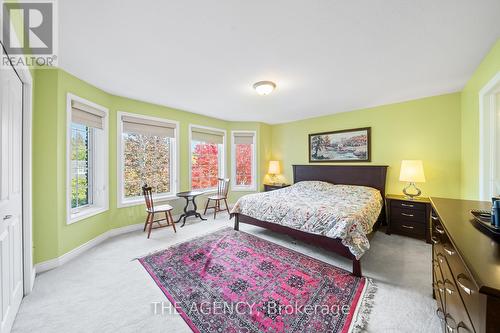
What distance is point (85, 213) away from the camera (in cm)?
276

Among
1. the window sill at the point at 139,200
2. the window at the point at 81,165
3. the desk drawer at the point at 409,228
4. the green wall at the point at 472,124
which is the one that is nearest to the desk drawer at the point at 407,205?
Result: the desk drawer at the point at 409,228

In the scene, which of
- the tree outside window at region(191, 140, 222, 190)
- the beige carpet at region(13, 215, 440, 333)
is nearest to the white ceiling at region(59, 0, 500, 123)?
the tree outside window at region(191, 140, 222, 190)

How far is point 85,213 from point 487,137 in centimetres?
527

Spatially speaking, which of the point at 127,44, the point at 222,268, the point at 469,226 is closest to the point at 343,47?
the point at 469,226

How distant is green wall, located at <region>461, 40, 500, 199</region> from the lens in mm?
2121

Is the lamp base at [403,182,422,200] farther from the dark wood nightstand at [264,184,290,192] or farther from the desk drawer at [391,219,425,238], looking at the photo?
the dark wood nightstand at [264,184,290,192]

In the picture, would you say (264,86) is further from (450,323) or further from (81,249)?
(81,249)

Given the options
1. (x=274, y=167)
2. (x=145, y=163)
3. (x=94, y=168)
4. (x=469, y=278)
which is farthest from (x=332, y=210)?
(x=94, y=168)

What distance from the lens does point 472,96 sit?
2.61 m

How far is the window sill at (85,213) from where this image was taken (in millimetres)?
2527

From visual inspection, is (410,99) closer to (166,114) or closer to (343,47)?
(343,47)

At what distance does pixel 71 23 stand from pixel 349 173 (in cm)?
459

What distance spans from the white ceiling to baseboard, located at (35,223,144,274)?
2.32 meters

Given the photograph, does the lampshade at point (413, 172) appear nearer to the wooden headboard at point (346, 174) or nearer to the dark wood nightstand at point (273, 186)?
the wooden headboard at point (346, 174)
